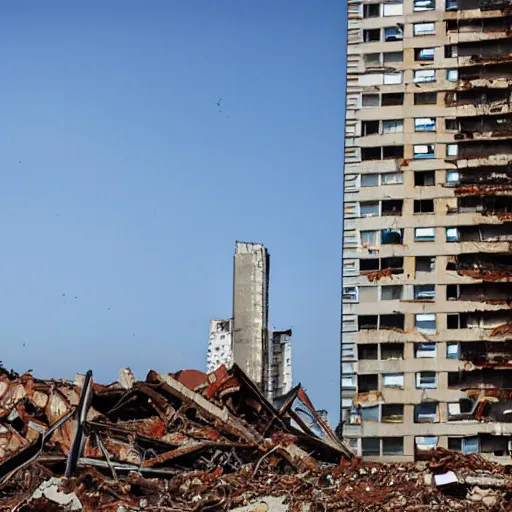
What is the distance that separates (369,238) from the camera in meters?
25.7

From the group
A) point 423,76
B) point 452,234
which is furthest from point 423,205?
point 423,76

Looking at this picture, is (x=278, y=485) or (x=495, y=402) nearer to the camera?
(x=278, y=485)

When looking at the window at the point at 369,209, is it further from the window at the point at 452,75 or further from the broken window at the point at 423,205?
the window at the point at 452,75

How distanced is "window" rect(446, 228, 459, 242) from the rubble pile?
5.69 m

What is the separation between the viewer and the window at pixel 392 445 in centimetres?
2492

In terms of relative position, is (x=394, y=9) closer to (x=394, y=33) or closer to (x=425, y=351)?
(x=394, y=33)

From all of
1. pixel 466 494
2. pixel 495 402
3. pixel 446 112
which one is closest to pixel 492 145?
pixel 446 112

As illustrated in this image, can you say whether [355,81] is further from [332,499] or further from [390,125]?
[332,499]

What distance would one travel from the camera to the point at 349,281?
25500 millimetres

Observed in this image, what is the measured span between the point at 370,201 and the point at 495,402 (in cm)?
553

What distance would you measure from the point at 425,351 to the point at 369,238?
9.76 ft

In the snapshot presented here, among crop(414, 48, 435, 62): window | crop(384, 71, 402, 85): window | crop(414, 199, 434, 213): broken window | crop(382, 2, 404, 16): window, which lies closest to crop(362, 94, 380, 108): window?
crop(384, 71, 402, 85): window

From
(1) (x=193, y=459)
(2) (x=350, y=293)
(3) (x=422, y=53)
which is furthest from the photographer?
(3) (x=422, y=53)

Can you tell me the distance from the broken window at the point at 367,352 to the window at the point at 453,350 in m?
1.67
